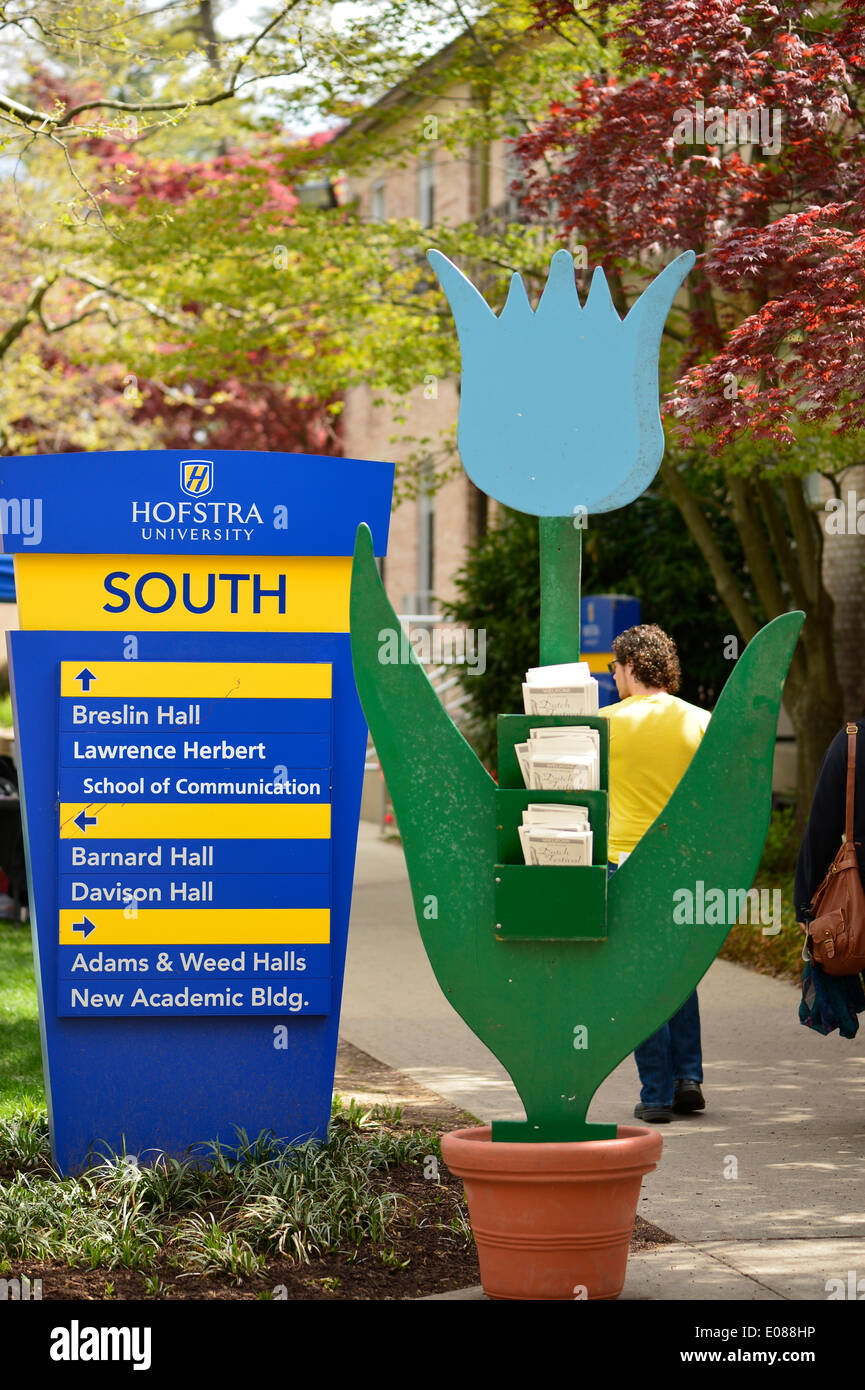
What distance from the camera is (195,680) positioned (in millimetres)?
5539

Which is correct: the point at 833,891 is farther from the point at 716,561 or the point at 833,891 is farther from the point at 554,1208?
the point at 716,561

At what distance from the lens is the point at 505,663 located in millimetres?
15555

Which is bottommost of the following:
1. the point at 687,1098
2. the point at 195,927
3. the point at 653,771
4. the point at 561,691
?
the point at 687,1098

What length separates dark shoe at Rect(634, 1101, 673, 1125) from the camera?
636 cm

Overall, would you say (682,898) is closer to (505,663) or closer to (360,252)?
(360,252)

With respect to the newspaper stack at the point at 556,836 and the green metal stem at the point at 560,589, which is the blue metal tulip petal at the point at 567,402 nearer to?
the green metal stem at the point at 560,589

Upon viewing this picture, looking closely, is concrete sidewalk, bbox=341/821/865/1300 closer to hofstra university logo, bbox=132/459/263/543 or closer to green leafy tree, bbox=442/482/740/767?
hofstra university logo, bbox=132/459/263/543

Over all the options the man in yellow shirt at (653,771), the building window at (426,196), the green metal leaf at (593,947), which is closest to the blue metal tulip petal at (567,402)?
the green metal leaf at (593,947)

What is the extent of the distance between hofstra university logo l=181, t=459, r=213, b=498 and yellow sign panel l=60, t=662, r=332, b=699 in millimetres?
605

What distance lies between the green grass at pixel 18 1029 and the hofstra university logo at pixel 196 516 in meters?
2.41

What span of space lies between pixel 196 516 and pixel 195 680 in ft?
1.87

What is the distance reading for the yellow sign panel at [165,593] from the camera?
5.55 meters

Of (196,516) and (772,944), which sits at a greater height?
(196,516)

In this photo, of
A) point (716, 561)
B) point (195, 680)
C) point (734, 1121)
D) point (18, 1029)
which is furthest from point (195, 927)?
Result: point (716, 561)
